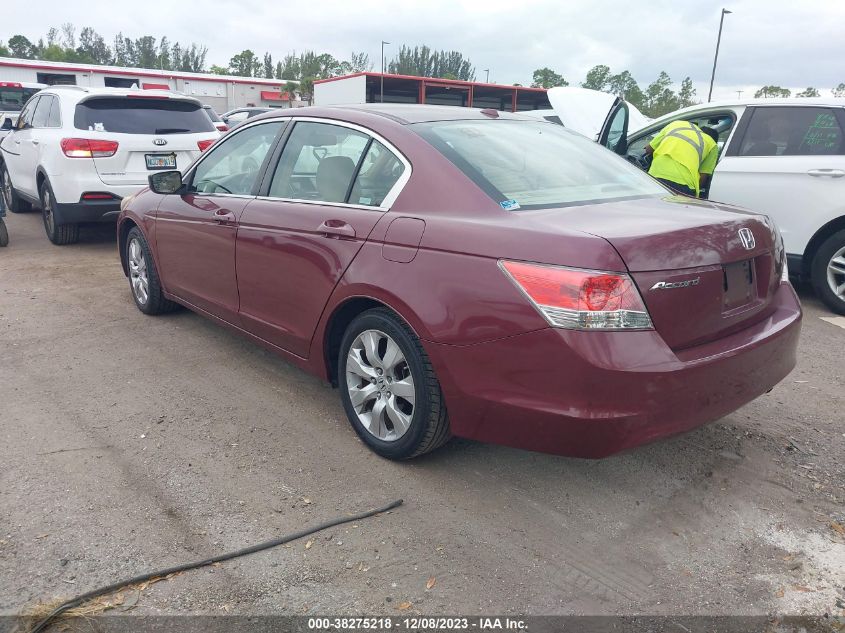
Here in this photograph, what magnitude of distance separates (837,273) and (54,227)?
8383 millimetres

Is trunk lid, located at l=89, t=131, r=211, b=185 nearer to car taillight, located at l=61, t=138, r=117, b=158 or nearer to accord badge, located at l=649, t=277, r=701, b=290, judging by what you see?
car taillight, located at l=61, t=138, r=117, b=158

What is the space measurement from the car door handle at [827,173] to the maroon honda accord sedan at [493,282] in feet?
9.78

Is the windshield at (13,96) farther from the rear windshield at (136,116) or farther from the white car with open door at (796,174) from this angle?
the white car with open door at (796,174)

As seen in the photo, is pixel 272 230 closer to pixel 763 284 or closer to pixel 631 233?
pixel 631 233

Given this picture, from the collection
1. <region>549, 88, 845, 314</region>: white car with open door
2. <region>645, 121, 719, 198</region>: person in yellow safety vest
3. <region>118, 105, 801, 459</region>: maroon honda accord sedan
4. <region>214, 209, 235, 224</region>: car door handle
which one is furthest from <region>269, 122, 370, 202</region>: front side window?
<region>549, 88, 845, 314</region>: white car with open door

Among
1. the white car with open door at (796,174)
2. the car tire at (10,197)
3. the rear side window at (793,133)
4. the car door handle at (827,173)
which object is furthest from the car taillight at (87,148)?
the car door handle at (827,173)

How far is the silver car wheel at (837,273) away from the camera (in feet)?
19.2

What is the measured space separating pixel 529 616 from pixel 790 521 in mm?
1324

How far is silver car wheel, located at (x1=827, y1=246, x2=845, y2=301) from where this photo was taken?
5.86 metres

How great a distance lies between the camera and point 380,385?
3270 mm

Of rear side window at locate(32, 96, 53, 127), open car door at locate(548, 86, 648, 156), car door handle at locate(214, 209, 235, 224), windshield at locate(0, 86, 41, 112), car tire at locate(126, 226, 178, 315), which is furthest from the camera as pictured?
windshield at locate(0, 86, 41, 112)

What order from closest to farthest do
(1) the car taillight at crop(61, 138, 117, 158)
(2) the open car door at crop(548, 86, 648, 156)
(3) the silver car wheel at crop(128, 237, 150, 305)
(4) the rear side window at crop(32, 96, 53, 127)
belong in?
(3) the silver car wheel at crop(128, 237, 150, 305)
(1) the car taillight at crop(61, 138, 117, 158)
(2) the open car door at crop(548, 86, 648, 156)
(4) the rear side window at crop(32, 96, 53, 127)

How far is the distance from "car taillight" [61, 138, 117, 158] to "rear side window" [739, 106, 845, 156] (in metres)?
6.56

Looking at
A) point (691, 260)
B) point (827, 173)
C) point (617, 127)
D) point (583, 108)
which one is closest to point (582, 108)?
point (583, 108)
